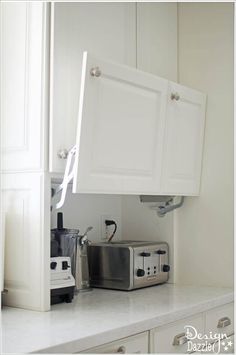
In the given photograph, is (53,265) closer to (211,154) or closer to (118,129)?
(118,129)

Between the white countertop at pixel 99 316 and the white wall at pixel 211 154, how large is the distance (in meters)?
0.16

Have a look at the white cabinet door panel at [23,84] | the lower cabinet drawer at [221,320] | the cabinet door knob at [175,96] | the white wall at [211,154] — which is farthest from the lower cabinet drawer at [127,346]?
the cabinet door knob at [175,96]

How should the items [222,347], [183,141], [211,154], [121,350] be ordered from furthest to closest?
[211,154]
[183,141]
[222,347]
[121,350]

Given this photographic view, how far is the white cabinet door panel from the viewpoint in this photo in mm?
1932

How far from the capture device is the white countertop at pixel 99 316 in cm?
150

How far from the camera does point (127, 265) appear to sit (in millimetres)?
2359

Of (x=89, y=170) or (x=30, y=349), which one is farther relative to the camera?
(x=89, y=170)

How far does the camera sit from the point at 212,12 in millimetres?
2600

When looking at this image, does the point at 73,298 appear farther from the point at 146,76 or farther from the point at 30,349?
the point at 146,76

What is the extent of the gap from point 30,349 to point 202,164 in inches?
58.6

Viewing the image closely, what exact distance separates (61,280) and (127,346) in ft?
1.46

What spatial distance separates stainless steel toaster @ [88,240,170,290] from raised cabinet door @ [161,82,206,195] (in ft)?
1.03

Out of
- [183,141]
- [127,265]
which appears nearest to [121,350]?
[127,265]

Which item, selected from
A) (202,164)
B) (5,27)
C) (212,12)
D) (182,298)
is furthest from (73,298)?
(212,12)
